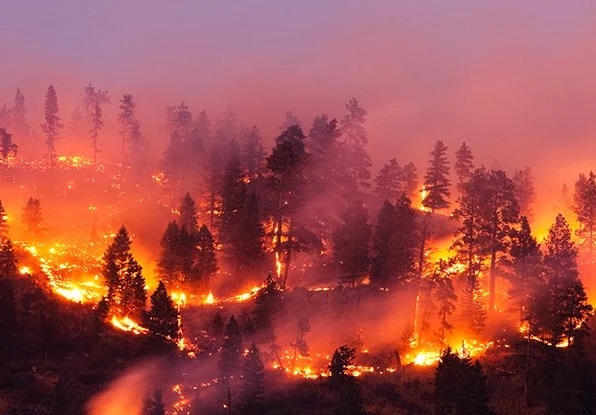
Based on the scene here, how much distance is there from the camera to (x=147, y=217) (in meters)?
90.8

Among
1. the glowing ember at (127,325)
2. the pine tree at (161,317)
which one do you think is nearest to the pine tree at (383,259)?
the pine tree at (161,317)

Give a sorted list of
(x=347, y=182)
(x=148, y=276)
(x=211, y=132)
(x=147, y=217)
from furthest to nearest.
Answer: (x=211, y=132), (x=147, y=217), (x=347, y=182), (x=148, y=276)

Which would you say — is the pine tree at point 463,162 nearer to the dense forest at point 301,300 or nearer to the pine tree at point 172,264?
the dense forest at point 301,300

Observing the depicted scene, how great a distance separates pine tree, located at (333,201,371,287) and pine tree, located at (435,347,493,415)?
849 inches

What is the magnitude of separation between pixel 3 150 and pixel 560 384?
95.9 metres

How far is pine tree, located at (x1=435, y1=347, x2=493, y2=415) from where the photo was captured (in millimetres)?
29844

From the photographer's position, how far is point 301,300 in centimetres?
5666

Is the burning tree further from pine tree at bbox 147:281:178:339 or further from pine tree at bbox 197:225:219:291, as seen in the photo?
pine tree at bbox 197:225:219:291

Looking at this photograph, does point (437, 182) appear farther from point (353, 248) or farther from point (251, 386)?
point (251, 386)

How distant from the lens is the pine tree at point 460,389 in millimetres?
29844

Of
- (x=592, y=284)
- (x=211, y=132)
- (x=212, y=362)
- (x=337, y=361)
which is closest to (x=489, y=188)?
(x=592, y=284)

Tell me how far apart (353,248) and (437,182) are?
44.7 ft

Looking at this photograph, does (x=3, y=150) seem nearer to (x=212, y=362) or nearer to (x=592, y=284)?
(x=212, y=362)

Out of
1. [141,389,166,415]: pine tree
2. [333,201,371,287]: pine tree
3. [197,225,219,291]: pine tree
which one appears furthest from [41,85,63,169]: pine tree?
[141,389,166,415]: pine tree
